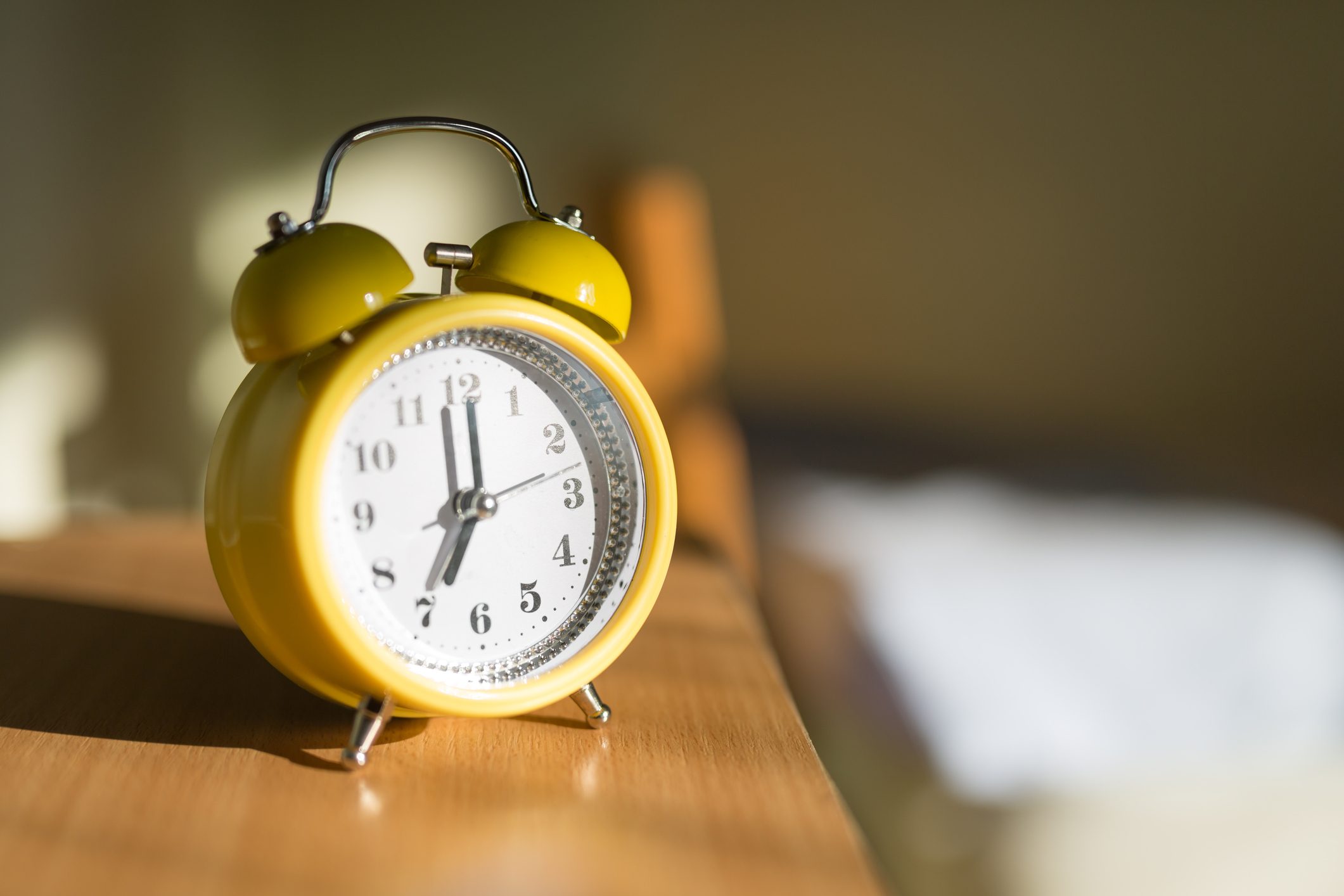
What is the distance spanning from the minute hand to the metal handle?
0.49 ft

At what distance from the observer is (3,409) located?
5.32 feet

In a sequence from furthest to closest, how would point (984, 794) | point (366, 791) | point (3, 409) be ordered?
1. point (3, 409)
2. point (984, 794)
3. point (366, 791)

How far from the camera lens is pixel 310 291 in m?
0.53

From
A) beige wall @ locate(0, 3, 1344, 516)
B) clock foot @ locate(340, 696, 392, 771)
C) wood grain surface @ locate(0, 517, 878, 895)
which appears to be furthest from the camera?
beige wall @ locate(0, 3, 1344, 516)

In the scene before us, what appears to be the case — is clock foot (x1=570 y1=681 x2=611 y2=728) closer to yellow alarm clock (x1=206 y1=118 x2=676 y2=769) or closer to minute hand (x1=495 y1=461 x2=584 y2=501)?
yellow alarm clock (x1=206 y1=118 x2=676 y2=769)

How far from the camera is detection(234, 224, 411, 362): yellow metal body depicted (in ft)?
1.75

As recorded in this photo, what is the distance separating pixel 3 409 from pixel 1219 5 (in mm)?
3437

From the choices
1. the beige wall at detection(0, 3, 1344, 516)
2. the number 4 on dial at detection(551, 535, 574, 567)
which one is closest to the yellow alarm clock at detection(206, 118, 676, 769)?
the number 4 on dial at detection(551, 535, 574, 567)

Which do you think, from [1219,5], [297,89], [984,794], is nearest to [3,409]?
[297,89]

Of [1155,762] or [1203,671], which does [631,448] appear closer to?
[1155,762]

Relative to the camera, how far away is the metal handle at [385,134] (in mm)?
580

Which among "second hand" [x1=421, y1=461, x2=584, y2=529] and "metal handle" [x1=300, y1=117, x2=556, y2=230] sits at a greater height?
"metal handle" [x1=300, y1=117, x2=556, y2=230]

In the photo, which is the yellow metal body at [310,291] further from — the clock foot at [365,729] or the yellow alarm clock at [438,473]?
the clock foot at [365,729]

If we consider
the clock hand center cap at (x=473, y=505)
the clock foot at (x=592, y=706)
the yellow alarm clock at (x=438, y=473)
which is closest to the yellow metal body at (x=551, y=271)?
the yellow alarm clock at (x=438, y=473)
